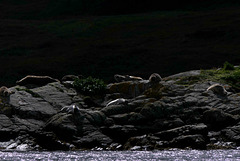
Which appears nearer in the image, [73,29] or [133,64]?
[133,64]

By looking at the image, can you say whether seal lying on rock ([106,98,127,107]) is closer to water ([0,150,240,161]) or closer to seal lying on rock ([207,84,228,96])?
water ([0,150,240,161])

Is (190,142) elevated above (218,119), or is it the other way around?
(218,119)

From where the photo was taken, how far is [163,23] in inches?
3762

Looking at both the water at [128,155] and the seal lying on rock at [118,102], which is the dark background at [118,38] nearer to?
the seal lying on rock at [118,102]

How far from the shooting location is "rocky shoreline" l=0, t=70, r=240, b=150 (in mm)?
25266

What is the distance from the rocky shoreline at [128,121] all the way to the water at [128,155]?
109 centimetres

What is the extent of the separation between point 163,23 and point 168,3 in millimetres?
24850

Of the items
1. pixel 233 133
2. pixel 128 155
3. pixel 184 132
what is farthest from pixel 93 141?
pixel 233 133

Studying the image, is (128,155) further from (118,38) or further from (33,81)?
→ (118,38)

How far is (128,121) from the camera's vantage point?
26.8 metres

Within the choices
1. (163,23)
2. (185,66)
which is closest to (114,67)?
(185,66)

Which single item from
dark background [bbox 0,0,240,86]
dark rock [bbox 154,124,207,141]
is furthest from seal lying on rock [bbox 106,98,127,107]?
dark background [bbox 0,0,240,86]

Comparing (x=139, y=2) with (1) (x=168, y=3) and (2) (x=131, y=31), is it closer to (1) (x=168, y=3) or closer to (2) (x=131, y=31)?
(1) (x=168, y=3)

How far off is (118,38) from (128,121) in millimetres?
62378
